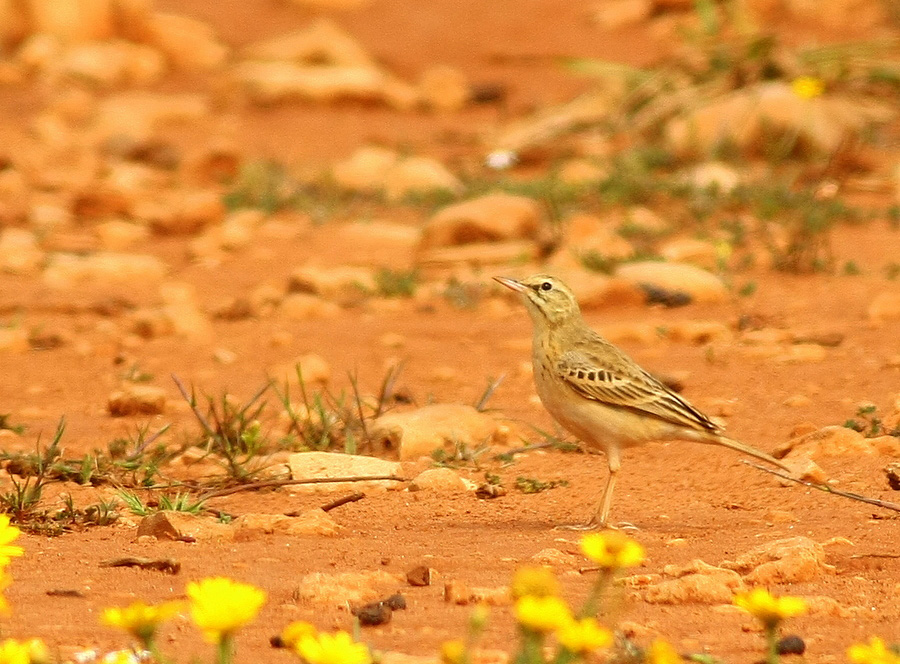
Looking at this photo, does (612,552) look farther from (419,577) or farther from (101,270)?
(101,270)

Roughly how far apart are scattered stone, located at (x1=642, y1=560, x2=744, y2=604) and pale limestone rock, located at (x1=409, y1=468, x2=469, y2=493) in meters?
1.50

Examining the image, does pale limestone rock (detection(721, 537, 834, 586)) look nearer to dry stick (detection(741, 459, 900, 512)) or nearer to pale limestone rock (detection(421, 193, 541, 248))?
dry stick (detection(741, 459, 900, 512))

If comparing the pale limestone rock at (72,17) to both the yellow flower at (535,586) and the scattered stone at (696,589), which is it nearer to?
the scattered stone at (696,589)

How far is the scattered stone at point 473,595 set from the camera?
3693 mm

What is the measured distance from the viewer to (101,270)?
31.9 ft

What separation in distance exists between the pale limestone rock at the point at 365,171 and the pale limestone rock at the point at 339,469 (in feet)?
22.2

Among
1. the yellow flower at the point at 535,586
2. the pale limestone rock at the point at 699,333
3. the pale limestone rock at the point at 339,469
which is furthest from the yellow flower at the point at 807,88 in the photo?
the yellow flower at the point at 535,586

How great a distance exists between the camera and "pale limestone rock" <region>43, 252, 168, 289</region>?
9.56 metres

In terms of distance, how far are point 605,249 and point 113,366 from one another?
126 inches

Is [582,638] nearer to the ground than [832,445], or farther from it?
farther from it

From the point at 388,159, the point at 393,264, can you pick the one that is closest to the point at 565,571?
the point at 393,264

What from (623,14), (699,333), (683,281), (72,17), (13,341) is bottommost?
(13,341)

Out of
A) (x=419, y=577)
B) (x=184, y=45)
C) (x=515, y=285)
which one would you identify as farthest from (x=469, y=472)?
(x=184, y=45)

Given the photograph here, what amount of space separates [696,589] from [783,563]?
333 millimetres
